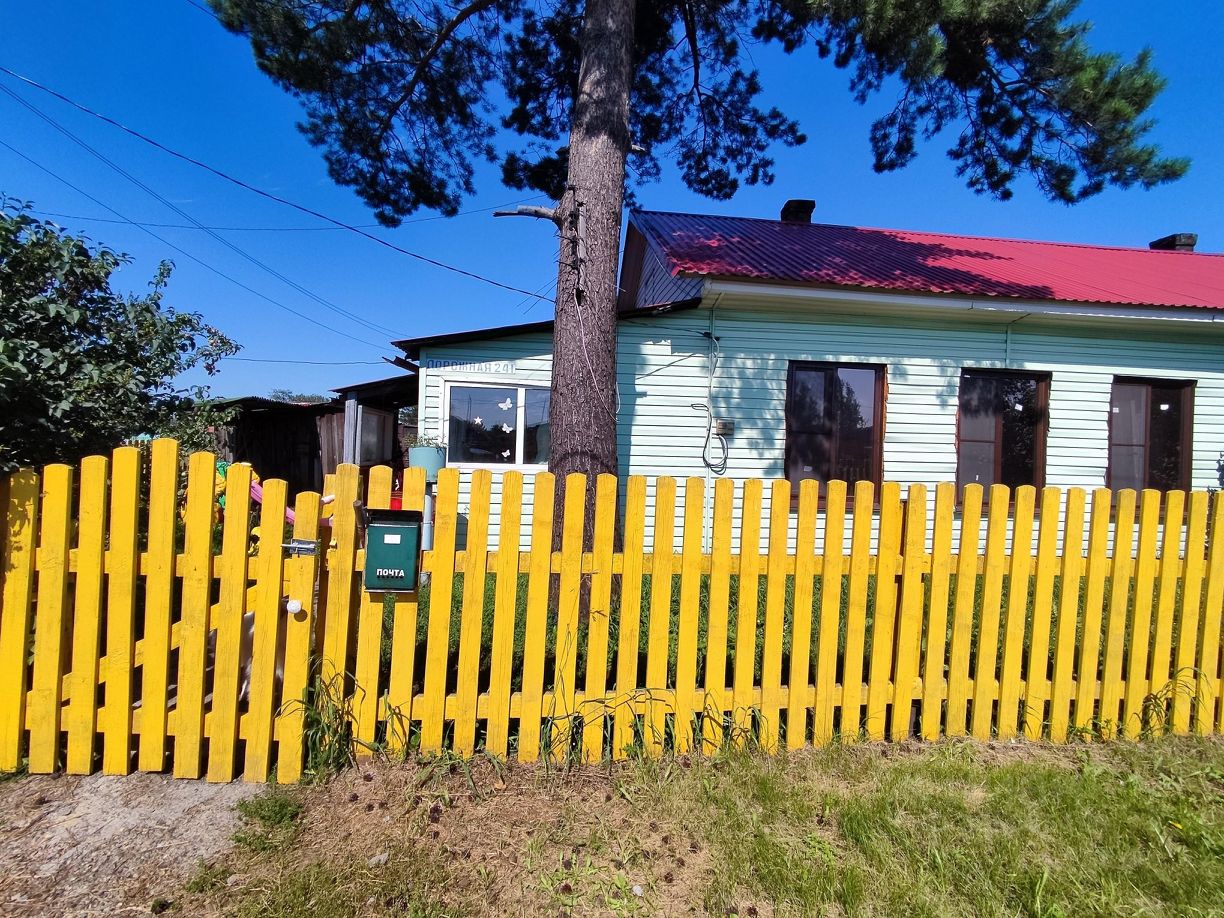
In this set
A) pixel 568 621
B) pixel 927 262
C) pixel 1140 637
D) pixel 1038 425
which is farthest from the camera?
pixel 927 262

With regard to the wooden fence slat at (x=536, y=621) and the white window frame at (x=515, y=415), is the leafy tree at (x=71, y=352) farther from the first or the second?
the white window frame at (x=515, y=415)

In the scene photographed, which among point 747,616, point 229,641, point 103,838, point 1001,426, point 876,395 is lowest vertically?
point 103,838

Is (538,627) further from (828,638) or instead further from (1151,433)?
(1151,433)

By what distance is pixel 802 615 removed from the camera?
8.07ft

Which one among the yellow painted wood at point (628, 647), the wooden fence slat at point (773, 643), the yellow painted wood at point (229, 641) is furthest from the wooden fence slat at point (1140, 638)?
the yellow painted wood at point (229, 641)

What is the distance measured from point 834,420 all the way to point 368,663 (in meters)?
6.67

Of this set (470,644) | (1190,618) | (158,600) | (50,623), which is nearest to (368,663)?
(470,644)

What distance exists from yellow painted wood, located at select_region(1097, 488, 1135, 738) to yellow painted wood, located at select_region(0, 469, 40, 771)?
15.1 feet

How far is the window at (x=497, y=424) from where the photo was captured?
6938 mm

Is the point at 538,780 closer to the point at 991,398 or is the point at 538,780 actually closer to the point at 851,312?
the point at 851,312

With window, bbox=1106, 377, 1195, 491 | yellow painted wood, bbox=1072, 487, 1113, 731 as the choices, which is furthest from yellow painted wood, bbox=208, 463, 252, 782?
window, bbox=1106, 377, 1195, 491

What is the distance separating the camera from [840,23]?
4.56 m

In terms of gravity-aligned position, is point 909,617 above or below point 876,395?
below

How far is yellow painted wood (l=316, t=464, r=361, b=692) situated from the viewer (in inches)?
87.6
